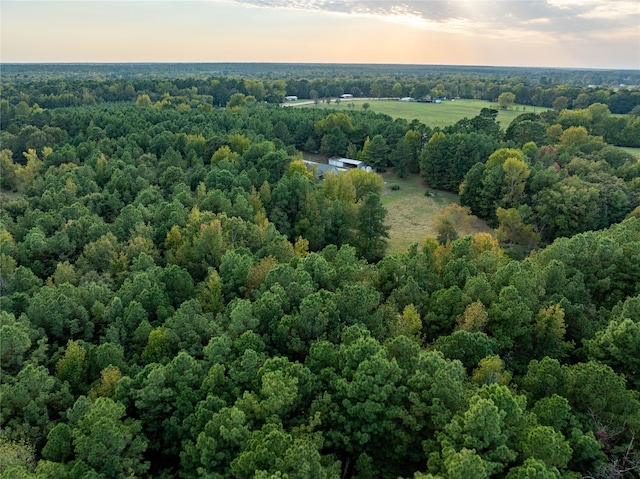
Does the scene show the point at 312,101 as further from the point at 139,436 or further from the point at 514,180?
the point at 139,436

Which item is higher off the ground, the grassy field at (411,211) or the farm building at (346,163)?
the farm building at (346,163)

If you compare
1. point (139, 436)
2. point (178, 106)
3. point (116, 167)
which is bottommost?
point (139, 436)

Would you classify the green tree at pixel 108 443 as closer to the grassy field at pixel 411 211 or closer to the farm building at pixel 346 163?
the grassy field at pixel 411 211

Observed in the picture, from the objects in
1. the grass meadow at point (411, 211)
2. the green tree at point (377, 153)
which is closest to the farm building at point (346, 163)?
the green tree at point (377, 153)

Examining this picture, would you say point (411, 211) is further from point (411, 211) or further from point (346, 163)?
point (346, 163)

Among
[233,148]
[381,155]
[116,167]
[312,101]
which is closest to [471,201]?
[381,155]

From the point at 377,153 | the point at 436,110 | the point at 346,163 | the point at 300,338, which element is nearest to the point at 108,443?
the point at 300,338
